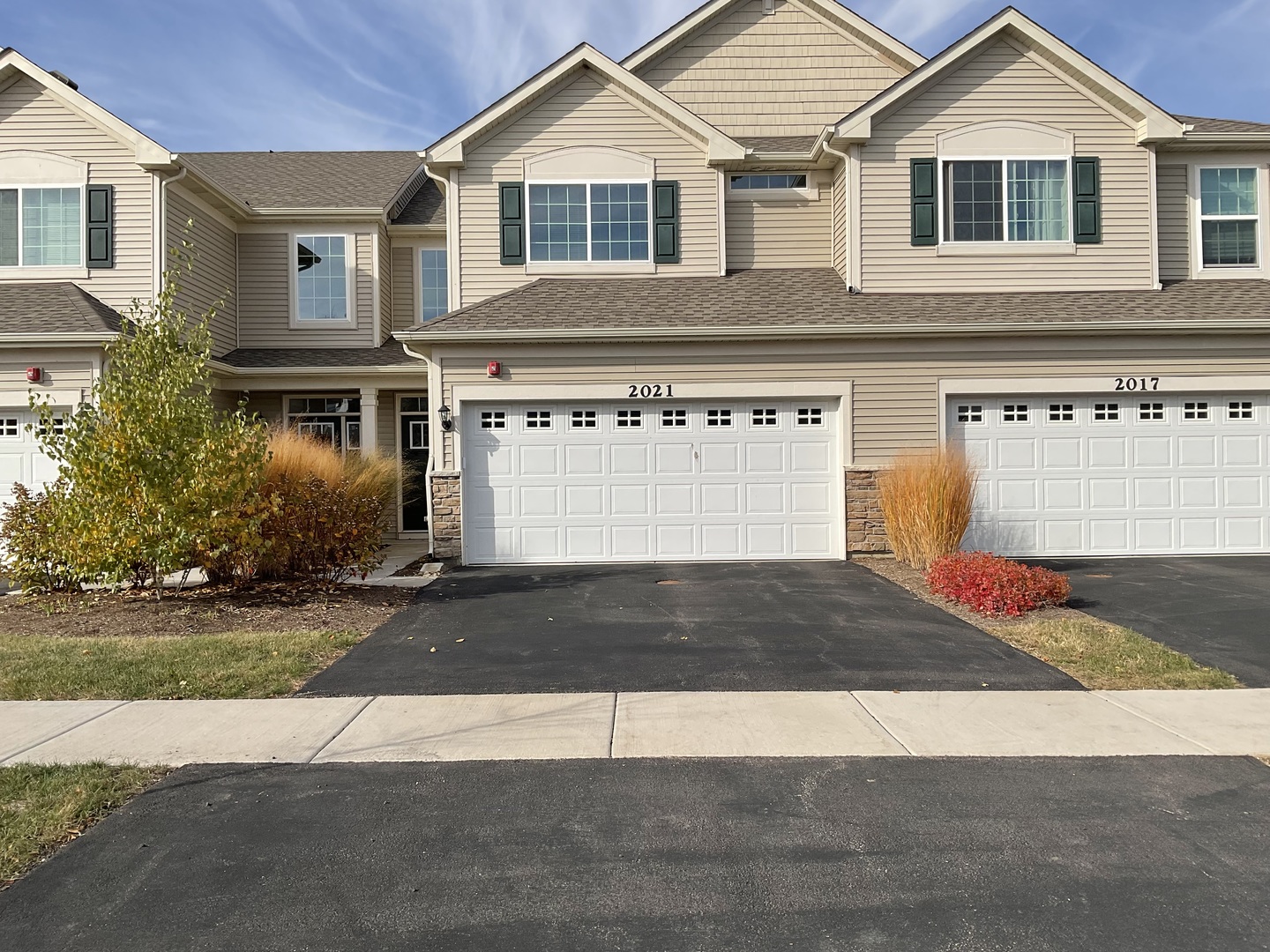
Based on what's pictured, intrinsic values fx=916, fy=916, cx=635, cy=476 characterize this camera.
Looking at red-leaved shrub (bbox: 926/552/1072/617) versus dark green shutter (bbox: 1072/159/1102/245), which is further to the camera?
dark green shutter (bbox: 1072/159/1102/245)

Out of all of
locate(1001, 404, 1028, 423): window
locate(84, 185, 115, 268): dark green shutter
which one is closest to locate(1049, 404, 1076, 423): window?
locate(1001, 404, 1028, 423): window

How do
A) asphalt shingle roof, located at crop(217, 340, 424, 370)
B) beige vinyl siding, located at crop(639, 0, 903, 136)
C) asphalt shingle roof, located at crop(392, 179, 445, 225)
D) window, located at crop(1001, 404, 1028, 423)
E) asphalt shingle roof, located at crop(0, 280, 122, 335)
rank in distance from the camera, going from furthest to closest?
asphalt shingle roof, located at crop(392, 179, 445, 225), beige vinyl siding, located at crop(639, 0, 903, 136), asphalt shingle roof, located at crop(217, 340, 424, 370), window, located at crop(1001, 404, 1028, 423), asphalt shingle roof, located at crop(0, 280, 122, 335)

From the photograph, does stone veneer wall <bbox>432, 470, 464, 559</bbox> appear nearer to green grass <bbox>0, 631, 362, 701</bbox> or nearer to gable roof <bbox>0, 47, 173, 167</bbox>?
green grass <bbox>0, 631, 362, 701</bbox>

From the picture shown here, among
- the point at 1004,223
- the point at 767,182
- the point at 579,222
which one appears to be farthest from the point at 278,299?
the point at 1004,223

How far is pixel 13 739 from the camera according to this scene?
5.55m

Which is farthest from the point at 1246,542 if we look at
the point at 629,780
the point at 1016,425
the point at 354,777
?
the point at 354,777

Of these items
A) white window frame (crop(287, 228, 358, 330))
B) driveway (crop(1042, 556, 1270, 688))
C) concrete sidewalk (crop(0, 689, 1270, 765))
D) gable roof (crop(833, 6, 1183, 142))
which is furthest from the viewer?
white window frame (crop(287, 228, 358, 330))

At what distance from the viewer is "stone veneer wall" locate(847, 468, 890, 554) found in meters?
13.0

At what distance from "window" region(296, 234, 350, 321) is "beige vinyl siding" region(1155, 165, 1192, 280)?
13900 millimetres

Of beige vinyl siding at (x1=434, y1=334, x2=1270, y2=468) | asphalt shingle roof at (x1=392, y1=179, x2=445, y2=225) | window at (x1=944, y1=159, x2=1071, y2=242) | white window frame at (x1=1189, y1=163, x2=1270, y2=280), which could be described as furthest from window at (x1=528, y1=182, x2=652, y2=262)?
white window frame at (x1=1189, y1=163, x2=1270, y2=280)

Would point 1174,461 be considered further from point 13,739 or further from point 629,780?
point 13,739

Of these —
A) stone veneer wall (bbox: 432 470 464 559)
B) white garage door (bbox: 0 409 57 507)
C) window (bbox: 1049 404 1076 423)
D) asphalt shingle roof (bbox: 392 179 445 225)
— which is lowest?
stone veneer wall (bbox: 432 470 464 559)

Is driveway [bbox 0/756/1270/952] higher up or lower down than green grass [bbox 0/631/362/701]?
lower down

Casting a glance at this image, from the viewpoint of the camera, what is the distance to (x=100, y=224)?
14664 mm
